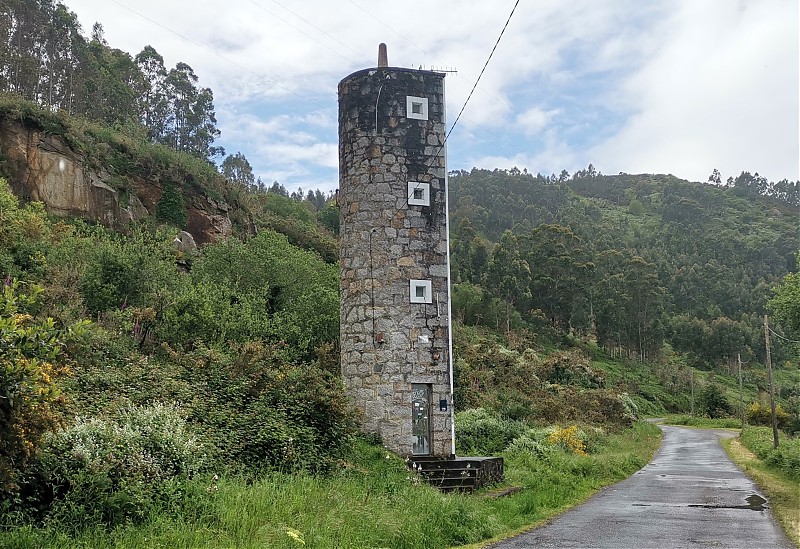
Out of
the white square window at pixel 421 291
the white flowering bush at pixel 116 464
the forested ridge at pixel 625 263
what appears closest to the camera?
the white flowering bush at pixel 116 464

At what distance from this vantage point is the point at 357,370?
15.2m

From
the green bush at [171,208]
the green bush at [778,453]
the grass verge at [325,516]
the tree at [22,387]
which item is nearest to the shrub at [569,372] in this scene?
the green bush at [778,453]

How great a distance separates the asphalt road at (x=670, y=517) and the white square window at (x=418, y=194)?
706 centimetres

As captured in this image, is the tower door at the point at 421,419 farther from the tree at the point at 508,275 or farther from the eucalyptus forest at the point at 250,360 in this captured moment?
the tree at the point at 508,275

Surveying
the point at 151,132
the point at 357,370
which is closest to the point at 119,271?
the point at 357,370

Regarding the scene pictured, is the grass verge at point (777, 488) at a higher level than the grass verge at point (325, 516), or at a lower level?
lower

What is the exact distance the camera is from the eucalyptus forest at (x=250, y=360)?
7.80m

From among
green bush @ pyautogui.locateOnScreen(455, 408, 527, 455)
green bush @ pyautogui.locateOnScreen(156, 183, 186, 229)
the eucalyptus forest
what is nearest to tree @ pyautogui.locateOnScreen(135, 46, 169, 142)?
the eucalyptus forest

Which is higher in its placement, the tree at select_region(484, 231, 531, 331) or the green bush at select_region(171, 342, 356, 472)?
the tree at select_region(484, 231, 531, 331)

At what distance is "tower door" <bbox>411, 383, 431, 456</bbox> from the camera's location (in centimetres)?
1510

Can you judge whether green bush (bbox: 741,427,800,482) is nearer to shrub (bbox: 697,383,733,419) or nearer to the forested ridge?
shrub (bbox: 697,383,733,419)

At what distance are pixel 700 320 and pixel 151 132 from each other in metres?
58.7

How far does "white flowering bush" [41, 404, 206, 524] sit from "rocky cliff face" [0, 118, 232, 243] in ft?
97.8

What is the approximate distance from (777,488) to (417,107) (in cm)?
1245
